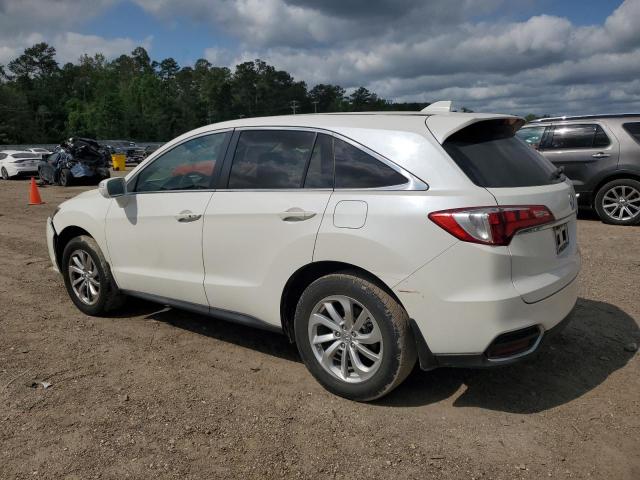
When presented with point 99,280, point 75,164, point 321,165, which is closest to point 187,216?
point 321,165

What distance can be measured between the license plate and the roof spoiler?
1.14 metres

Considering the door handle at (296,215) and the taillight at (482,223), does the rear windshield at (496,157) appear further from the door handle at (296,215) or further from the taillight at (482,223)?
the door handle at (296,215)

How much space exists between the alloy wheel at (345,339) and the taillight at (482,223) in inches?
27.6

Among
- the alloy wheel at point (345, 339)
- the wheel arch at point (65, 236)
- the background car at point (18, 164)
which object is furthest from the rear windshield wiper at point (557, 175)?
the background car at point (18, 164)

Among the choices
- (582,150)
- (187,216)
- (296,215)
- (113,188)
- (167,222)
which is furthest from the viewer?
(582,150)

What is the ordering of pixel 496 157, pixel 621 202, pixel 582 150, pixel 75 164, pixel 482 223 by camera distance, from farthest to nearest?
pixel 75 164 < pixel 582 150 < pixel 621 202 < pixel 496 157 < pixel 482 223

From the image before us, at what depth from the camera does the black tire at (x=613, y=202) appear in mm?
8641

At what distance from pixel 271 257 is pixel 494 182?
1438 mm

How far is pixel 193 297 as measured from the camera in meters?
4.00

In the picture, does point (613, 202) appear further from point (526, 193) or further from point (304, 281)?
point (304, 281)

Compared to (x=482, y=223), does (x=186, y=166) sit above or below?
above

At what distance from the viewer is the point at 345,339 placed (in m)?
3.23

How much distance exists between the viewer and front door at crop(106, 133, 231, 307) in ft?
12.9

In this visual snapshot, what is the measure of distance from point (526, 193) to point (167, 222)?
8.40 ft
